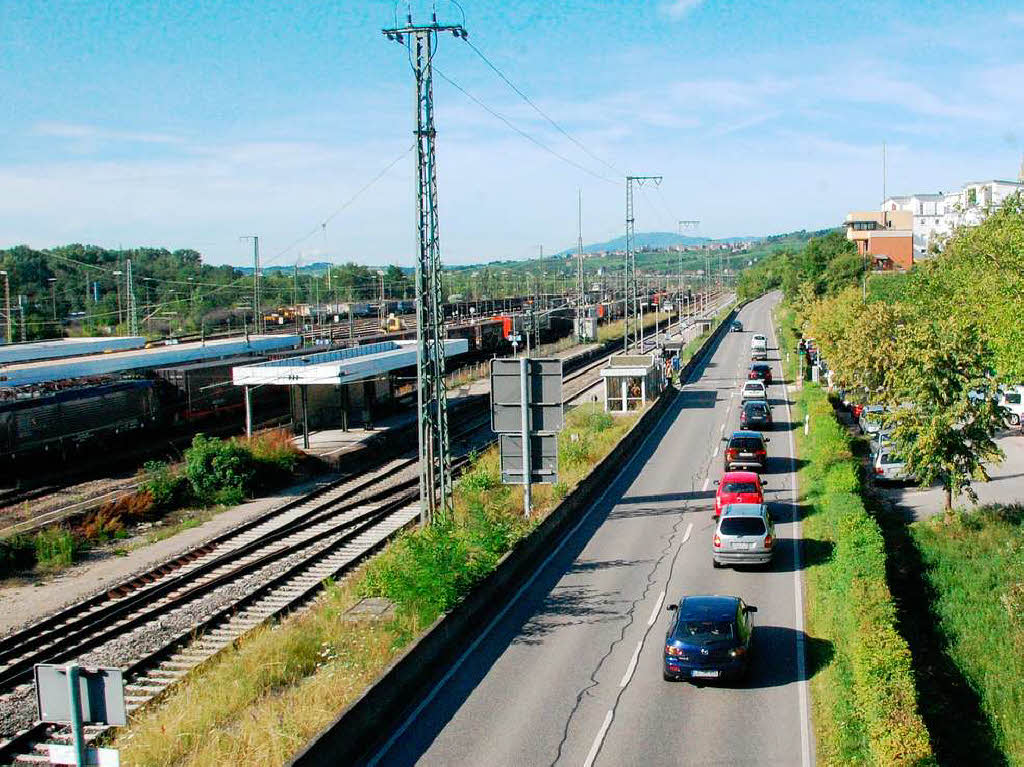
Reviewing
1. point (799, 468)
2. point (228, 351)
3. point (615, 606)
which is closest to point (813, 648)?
point (615, 606)

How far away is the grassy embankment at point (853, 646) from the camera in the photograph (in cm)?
1187

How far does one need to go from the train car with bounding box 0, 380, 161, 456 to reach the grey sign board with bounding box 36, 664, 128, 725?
1085 inches

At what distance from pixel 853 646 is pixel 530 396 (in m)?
11.9

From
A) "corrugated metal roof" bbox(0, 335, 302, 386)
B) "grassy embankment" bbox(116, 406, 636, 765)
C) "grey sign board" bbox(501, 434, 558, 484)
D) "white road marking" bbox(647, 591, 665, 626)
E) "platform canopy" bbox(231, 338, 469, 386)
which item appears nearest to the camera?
"grassy embankment" bbox(116, 406, 636, 765)

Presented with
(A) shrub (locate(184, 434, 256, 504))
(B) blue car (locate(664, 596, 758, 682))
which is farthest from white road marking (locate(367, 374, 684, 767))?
(A) shrub (locate(184, 434, 256, 504))

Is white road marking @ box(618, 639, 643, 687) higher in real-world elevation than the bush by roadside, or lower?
lower

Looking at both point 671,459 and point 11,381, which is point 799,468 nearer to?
point 671,459

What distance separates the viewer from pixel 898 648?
14305 millimetres

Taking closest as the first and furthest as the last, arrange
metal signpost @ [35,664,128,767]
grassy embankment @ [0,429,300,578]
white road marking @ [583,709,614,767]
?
metal signpost @ [35,664,128,767] < white road marking @ [583,709,614,767] < grassy embankment @ [0,429,300,578]

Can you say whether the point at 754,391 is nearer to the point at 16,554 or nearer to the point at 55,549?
the point at 55,549

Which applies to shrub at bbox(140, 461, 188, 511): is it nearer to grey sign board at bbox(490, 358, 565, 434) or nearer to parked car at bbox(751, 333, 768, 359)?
grey sign board at bbox(490, 358, 565, 434)

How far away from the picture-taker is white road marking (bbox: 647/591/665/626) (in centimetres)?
1820

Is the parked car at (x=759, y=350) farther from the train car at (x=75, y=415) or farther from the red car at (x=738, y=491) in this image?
the red car at (x=738, y=491)

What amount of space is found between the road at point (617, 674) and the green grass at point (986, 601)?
311 centimetres
